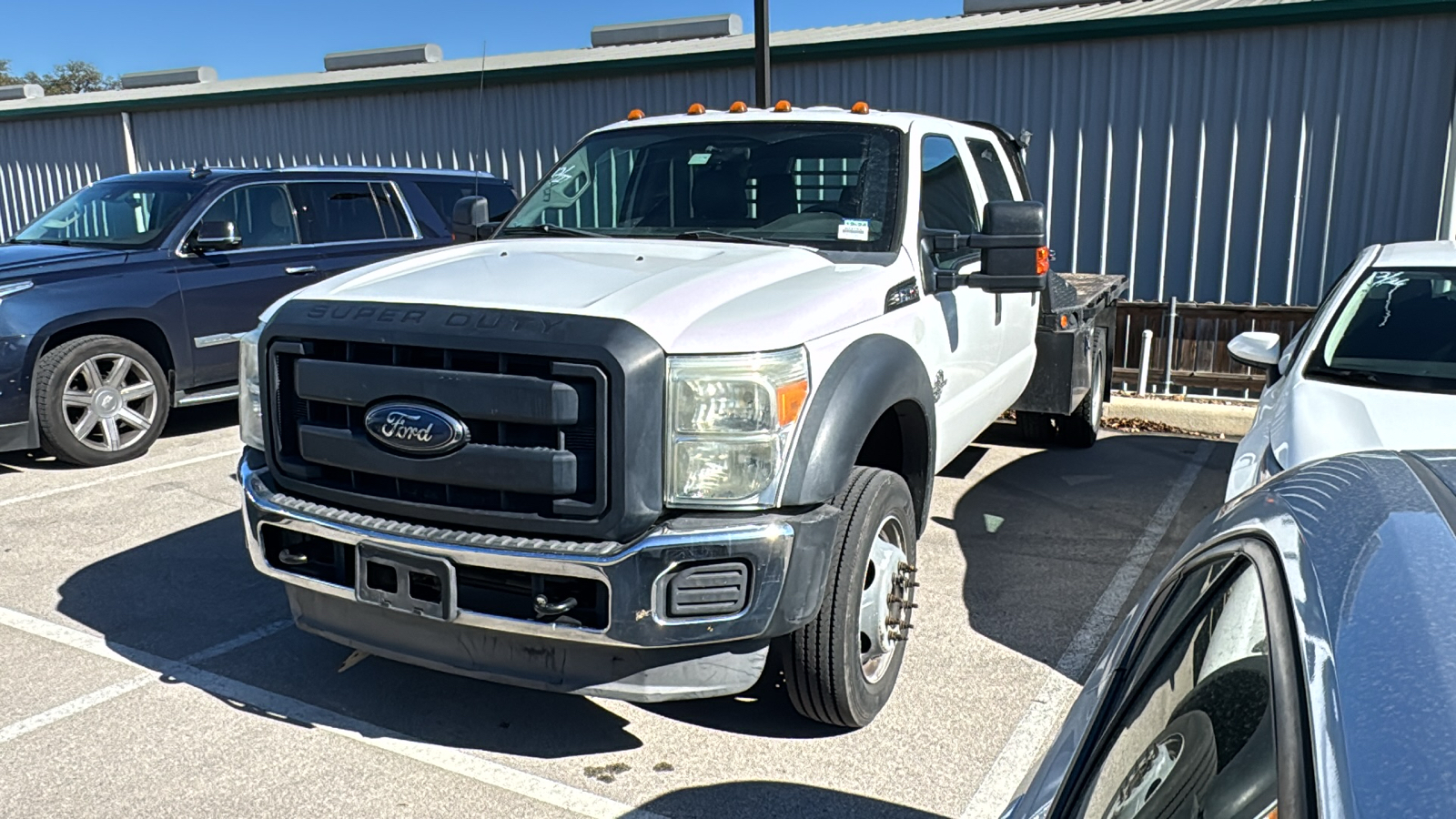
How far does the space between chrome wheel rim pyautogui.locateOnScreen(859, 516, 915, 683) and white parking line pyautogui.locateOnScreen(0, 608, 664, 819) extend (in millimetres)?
937

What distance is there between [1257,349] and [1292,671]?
174 inches

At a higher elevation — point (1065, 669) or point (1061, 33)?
point (1061, 33)

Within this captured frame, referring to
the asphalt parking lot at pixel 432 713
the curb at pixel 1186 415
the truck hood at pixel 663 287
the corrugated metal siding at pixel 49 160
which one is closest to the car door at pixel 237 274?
the asphalt parking lot at pixel 432 713

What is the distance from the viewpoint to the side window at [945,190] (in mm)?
4742

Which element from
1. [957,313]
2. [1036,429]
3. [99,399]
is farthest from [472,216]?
[1036,429]

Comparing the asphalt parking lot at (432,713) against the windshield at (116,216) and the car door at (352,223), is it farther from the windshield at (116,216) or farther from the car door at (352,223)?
the car door at (352,223)

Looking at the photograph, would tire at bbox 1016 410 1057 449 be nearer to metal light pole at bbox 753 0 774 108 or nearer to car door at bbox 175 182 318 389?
metal light pole at bbox 753 0 774 108

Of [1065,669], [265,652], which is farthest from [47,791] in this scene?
[1065,669]

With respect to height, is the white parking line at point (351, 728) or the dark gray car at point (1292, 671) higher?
the dark gray car at point (1292, 671)

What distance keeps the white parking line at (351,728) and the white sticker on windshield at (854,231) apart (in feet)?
7.34

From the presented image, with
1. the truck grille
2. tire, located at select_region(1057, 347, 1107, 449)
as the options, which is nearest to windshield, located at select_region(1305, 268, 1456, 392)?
tire, located at select_region(1057, 347, 1107, 449)

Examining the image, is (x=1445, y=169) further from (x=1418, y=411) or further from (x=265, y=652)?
(x=265, y=652)

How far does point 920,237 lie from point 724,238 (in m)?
0.77

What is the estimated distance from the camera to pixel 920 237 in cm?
450
